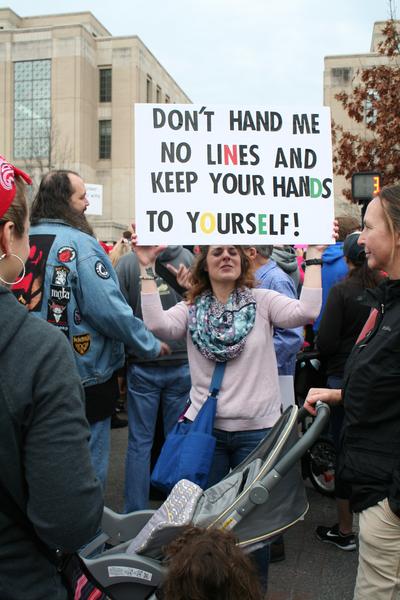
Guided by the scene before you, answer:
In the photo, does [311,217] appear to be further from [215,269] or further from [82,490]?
[82,490]

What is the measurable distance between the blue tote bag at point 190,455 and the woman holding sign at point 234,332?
0.13 meters

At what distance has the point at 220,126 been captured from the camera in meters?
3.36

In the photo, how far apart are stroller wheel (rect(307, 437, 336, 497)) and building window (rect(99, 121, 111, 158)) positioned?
47266mm

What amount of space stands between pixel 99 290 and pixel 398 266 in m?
1.46

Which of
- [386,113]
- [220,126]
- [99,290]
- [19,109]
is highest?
[19,109]

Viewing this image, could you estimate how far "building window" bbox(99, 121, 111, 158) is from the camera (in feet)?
164

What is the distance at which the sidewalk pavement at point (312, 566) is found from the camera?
3.73 metres

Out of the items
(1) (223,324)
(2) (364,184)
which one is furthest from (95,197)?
(1) (223,324)

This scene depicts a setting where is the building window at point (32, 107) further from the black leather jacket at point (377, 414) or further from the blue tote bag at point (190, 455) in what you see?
the black leather jacket at point (377, 414)

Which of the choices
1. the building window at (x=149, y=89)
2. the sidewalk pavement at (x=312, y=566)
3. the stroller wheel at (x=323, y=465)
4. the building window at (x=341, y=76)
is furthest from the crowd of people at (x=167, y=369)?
the building window at (x=149, y=89)

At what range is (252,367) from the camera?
3230 mm

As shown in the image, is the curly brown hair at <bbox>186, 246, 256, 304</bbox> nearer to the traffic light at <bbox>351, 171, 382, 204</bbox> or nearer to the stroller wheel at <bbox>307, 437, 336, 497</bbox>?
the stroller wheel at <bbox>307, 437, 336, 497</bbox>

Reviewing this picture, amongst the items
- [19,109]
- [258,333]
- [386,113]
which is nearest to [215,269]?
[258,333]

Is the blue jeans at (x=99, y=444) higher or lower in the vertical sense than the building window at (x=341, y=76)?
lower
